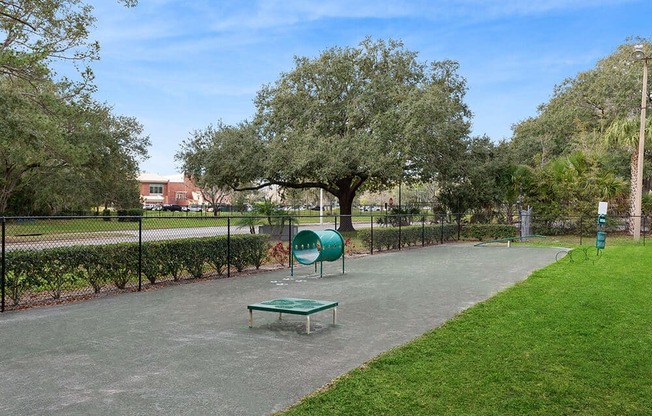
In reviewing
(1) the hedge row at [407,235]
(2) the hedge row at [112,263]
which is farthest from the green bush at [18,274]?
(1) the hedge row at [407,235]

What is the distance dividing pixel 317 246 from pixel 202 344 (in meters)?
7.49

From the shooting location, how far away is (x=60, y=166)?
110 ft

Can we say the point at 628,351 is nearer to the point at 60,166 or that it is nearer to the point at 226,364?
the point at 226,364

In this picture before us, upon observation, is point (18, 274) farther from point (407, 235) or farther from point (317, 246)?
point (407, 235)

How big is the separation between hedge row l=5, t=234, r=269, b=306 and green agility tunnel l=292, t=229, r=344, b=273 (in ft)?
4.68

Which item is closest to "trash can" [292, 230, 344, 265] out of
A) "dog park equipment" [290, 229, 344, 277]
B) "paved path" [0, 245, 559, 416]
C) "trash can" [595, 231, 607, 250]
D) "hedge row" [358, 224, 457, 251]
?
"dog park equipment" [290, 229, 344, 277]

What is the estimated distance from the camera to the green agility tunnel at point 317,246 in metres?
12.6

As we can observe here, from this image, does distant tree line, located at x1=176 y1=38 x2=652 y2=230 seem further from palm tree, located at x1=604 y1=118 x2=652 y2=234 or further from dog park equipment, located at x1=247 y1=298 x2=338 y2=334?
dog park equipment, located at x1=247 y1=298 x2=338 y2=334

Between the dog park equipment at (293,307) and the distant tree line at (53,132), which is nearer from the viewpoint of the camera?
the dog park equipment at (293,307)

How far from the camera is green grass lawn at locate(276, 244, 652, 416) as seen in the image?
4.22m

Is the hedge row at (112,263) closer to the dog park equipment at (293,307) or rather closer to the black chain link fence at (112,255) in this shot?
the black chain link fence at (112,255)

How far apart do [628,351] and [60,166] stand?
3494cm

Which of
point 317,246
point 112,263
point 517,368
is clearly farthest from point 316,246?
point 517,368

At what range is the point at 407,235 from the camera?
22516 mm
